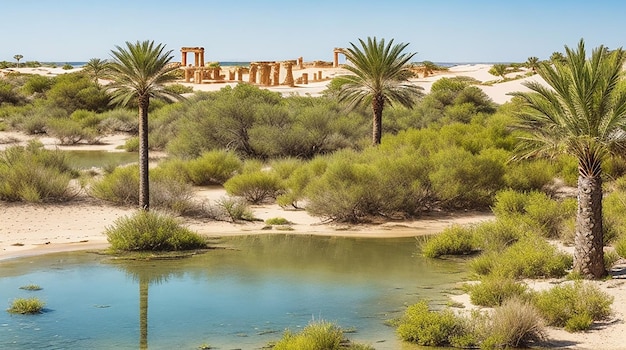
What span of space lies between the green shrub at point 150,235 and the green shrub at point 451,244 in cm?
606

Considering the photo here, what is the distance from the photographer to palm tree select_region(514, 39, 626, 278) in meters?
16.2

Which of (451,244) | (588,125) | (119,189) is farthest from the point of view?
(119,189)

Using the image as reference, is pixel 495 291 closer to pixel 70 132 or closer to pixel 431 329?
pixel 431 329

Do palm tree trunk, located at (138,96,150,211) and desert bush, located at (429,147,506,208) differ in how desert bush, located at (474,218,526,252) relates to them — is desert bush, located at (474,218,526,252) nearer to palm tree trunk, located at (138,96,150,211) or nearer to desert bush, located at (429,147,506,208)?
desert bush, located at (429,147,506,208)

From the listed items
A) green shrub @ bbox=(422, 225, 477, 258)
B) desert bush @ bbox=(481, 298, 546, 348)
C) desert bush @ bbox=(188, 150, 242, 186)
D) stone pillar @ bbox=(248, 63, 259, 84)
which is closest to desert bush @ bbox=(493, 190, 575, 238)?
green shrub @ bbox=(422, 225, 477, 258)

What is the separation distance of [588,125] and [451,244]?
5769 mm

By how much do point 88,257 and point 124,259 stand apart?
100cm

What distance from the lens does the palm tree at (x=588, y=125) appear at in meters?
16.2

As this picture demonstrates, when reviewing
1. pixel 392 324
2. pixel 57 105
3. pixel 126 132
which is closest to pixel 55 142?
pixel 126 132

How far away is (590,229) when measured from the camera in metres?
16.4

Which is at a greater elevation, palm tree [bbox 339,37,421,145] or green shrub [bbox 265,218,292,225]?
palm tree [bbox 339,37,421,145]

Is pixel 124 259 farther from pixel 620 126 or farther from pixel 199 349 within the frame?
pixel 620 126

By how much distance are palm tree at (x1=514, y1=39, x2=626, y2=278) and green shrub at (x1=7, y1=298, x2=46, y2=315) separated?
33.0ft

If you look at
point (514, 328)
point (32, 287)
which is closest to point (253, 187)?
point (32, 287)
